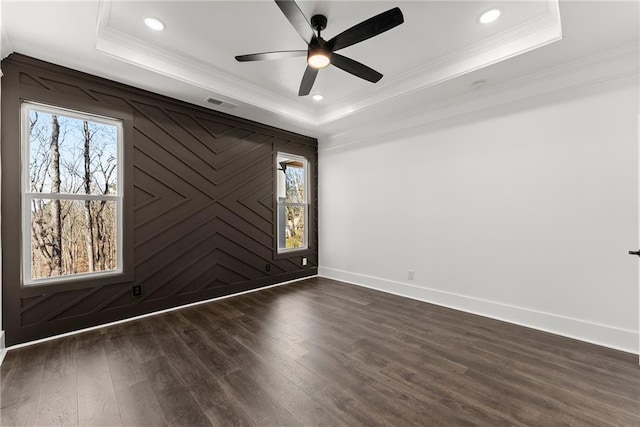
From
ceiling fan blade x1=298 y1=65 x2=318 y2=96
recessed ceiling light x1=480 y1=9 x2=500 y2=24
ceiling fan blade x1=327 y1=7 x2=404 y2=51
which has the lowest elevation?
ceiling fan blade x1=298 y1=65 x2=318 y2=96

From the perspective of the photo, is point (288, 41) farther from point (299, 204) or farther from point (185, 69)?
point (299, 204)

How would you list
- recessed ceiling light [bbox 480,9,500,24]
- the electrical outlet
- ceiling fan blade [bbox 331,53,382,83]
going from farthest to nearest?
1. the electrical outlet
2. ceiling fan blade [bbox 331,53,382,83]
3. recessed ceiling light [bbox 480,9,500,24]

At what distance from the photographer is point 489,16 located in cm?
241

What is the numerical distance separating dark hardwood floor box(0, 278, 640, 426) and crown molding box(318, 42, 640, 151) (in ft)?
8.65

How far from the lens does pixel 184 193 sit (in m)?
3.67

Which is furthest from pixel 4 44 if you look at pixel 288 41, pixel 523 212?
pixel 523 212

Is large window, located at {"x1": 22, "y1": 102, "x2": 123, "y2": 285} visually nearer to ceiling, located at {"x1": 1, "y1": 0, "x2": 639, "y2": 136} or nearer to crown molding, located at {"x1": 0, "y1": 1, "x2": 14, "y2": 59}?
crown molding, located at {"x1": 0, "y1": 1, "x2": 14, "y2": 59}

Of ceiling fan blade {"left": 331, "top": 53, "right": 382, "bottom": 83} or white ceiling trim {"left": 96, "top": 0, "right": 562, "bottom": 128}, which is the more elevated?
white ceiling trim {"left": 96, "top": 0, "right": 562, "bottom": 128}

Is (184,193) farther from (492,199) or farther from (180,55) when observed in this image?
(492,199)

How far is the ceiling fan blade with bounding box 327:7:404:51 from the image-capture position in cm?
191

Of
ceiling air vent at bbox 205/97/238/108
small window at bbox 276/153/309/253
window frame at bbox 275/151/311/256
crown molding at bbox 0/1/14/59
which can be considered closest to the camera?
crown molding at bbox 0/1/14/59

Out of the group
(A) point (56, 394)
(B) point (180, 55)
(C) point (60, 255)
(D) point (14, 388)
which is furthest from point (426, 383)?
(B) point (180, 55)

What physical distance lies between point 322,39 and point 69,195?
3.06 m

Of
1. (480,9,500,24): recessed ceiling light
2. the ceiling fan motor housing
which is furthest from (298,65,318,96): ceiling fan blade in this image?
(480,9,500,24): recessed ceiling light
